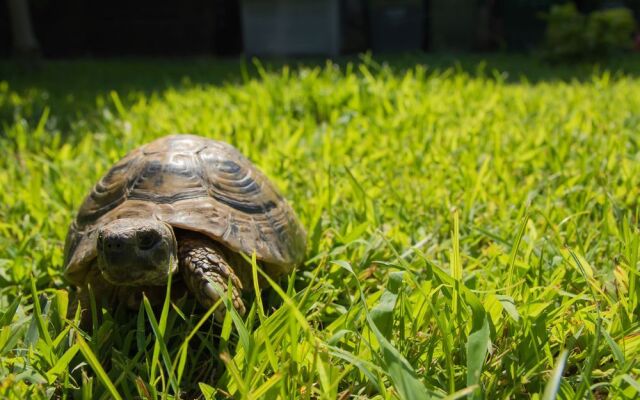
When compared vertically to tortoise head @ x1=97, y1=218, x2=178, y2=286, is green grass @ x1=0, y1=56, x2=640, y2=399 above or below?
below

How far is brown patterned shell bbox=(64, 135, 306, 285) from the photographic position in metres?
1.42

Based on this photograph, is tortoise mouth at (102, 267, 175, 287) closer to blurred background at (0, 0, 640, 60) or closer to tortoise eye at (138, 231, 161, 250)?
tortoise eye at (138, 231, 161, 250)

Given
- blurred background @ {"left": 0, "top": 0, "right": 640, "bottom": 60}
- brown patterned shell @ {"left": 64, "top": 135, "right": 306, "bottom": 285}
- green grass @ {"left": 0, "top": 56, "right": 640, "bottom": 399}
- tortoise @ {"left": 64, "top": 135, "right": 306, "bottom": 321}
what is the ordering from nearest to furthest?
1. green grass @ {"left": 0, "top": 56, "right": 640, "bottom": 399}
2. tortoise @ {"left": 64, "top": 135, "right": 306, "bottom": 321}
3. brown patterned shell @ {"left": 64, "top": 135, "right": 306, "bottom": 285}
4. blurred background @ {"left": 0, "top": 0, "right": 640, "bottom": 60}

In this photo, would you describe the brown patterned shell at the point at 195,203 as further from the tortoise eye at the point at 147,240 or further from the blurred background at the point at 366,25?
the blurred background at the point at 366,25

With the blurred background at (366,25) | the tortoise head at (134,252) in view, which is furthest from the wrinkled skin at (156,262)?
the blurred background at (366,25)

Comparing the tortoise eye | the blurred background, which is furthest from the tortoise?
the blurred background

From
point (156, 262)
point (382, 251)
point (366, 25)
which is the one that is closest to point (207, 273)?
point (156, 262)

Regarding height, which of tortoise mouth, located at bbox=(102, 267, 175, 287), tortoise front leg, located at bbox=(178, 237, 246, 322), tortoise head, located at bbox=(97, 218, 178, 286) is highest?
tortoise head, located at bbox=(97, 218, 178, 286)

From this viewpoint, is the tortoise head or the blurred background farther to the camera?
the blurred background

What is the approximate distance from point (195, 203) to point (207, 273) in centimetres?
22

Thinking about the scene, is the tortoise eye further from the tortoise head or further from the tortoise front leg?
the tortoise front leg

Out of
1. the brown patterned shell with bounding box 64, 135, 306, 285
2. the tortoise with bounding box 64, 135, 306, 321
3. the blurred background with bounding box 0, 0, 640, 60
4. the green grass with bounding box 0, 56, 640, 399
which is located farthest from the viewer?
the blurred background with bounding box 0, 0, 640, 60

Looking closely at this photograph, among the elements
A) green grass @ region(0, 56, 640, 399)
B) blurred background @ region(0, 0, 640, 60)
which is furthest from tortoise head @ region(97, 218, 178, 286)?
blurred background @ region(0, 0, 640, 60)

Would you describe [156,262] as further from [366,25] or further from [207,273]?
[366,25]
